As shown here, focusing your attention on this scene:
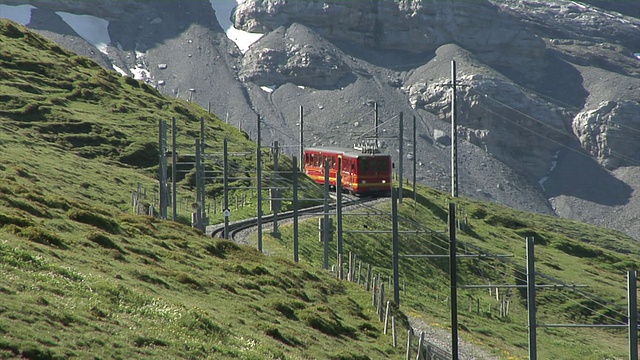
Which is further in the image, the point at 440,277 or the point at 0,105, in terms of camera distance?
the point at 0,105

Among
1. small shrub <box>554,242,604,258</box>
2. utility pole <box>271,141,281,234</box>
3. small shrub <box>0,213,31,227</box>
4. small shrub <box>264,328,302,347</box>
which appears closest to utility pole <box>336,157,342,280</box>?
utility pole <box>271,141,281,234</box>

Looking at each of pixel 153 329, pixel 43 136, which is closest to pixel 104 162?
pixel 43 136

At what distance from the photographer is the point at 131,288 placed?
27.7 metres

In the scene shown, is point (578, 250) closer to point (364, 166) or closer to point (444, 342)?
point (364, 166)

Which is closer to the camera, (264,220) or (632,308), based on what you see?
(632,308)

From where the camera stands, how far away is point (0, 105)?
3474 inches

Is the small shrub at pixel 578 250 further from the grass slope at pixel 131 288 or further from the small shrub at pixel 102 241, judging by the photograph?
the small shrub at pixel 102 241

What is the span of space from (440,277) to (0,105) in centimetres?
4688

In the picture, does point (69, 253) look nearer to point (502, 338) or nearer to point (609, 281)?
point (502, 338)

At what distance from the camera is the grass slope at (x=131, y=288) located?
2159 centimetres

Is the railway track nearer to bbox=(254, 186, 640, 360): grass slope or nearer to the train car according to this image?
the train car

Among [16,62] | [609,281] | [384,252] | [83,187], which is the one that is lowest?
[609,281]

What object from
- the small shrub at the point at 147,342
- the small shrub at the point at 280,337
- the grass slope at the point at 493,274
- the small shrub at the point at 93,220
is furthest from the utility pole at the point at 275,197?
the small shrub at the point at 147,342

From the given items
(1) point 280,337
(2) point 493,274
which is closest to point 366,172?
(2) point 493,274
